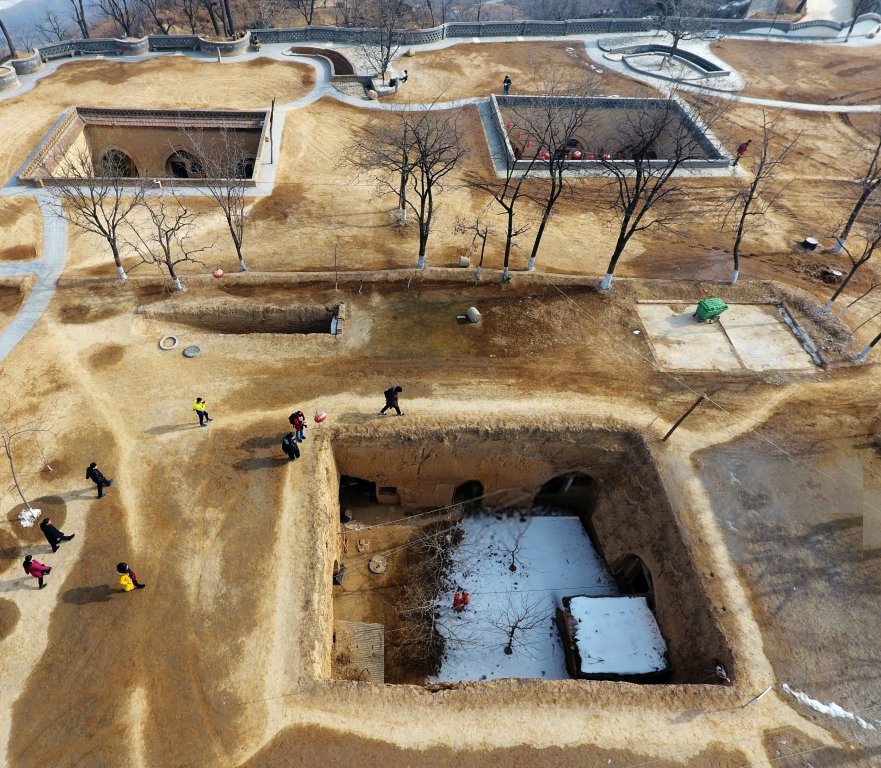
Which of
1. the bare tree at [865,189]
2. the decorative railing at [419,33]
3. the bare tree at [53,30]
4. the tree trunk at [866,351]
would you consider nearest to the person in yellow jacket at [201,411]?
the tree trunk at [866,351]

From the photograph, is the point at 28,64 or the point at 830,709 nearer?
the point at 830,709

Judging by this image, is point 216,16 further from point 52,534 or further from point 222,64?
point 52,534

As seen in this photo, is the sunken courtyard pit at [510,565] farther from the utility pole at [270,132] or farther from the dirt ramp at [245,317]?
the utility pole at [270,132]

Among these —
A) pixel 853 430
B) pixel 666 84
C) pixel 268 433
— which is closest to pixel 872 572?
pixel 853 430

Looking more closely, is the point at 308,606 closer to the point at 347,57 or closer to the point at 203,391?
the point at 203,391

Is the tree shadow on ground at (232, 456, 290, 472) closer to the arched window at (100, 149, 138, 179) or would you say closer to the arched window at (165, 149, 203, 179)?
the arched window at (165, 149, 203, 179)

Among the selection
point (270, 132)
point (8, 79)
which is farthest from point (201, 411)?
point (8, 79)
